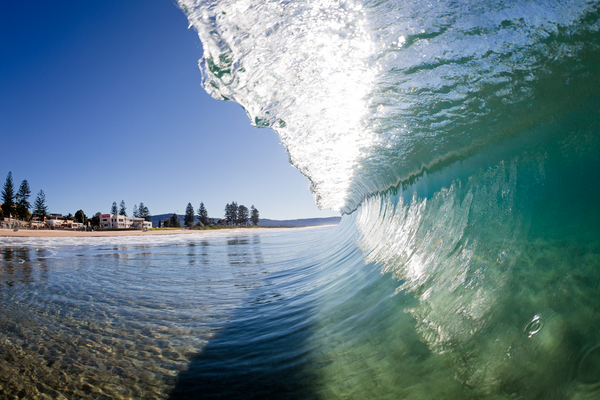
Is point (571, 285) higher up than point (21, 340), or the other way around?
point (571, 285)

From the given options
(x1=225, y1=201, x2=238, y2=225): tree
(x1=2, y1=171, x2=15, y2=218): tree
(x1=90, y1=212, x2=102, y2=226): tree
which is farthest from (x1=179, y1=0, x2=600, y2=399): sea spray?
(x1=225, y1=201, x2=238, y2=225): tree

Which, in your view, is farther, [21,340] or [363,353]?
[21,340]

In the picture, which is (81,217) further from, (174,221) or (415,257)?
(415,257)

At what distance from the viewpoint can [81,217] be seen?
3506 inches

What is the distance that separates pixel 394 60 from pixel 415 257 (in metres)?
1.92

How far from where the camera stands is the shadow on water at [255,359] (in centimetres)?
153

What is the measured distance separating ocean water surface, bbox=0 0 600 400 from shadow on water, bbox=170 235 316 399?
15mm

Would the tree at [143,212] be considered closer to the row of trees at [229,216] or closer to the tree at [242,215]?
the row of trees at [229,216]

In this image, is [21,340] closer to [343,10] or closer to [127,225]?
[343,10]

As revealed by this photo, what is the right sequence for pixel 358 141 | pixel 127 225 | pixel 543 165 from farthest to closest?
pixel 127 225
pixel 358 141
pixel 543 165

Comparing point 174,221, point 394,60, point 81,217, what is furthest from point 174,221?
point 394,60

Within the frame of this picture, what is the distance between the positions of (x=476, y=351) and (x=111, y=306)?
3.51m

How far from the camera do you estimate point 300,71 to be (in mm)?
3176

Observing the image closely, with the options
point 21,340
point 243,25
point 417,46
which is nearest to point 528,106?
point 417,46
